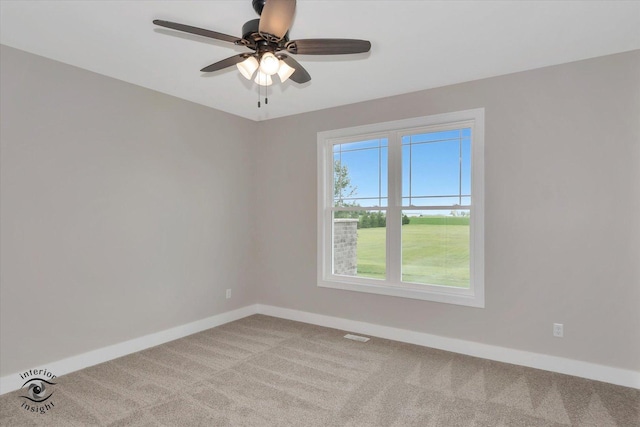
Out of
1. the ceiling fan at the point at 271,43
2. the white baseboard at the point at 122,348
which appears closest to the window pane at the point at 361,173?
the ceiling fan at the point at 271,43

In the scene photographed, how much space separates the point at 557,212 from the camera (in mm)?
3086

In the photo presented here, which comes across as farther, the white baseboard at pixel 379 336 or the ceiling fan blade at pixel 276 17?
the white baseboard at pixel 379 336

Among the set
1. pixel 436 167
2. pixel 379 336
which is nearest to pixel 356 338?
pixel 379 336

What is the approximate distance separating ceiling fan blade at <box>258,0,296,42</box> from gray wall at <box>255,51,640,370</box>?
90.5 inches

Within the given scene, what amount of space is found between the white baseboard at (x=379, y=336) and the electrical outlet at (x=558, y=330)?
194 mm

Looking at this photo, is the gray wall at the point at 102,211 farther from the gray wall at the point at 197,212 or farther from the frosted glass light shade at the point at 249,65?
the frosted glass light shade at the point at 249,65

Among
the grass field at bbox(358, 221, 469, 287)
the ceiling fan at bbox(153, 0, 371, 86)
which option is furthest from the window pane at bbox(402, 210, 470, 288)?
the ceiling fan at bbox(153, 0, 371, 86)

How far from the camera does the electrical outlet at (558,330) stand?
304 cm

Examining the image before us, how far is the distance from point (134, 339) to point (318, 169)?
9.01ft

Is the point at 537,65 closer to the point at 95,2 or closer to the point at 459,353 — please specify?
the point at 459,353

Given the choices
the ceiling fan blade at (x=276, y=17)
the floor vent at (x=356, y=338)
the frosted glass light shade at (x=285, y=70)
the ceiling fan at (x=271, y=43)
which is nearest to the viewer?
the ceiling fan blade at (x=276, y=17)

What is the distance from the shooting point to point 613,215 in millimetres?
2879

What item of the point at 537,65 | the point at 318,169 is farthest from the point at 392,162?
the point at 537,65

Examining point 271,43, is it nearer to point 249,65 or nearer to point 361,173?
point 249,65
